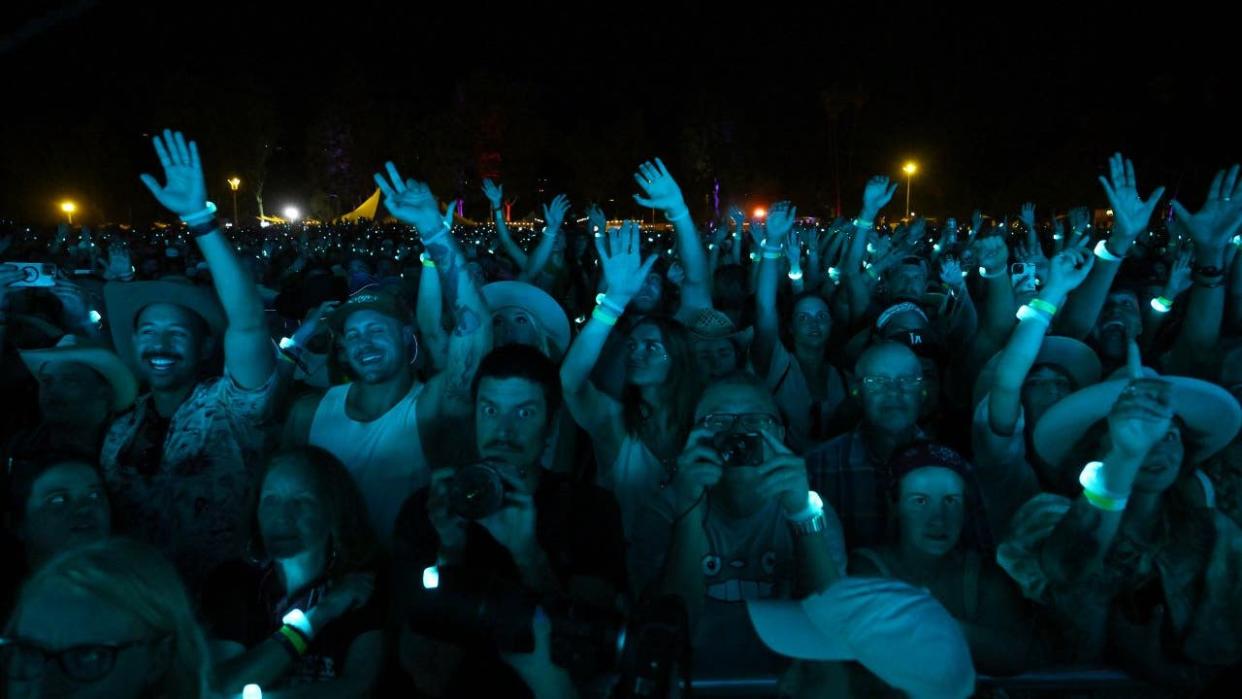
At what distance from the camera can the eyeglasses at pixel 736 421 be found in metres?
2.87

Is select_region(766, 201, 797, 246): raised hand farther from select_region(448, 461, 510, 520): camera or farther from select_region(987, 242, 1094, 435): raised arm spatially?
select_region(448, 461, 510, 520): camera

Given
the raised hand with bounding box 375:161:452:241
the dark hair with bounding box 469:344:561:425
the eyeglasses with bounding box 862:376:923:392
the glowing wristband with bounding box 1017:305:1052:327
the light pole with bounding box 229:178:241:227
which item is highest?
the light pole with bounding box 229:178:241:227

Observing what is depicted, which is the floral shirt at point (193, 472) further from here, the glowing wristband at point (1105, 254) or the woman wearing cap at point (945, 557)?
the glowing wristband at point (1105, 254)

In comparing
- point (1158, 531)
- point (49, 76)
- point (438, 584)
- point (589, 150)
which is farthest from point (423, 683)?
point (589, 150)

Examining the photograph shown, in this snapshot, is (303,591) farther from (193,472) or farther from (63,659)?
(193,472)

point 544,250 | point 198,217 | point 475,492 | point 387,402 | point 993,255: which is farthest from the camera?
point 544,250

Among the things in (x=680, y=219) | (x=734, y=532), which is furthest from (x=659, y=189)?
(x=734, y=532)

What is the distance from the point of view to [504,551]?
2.31 metres

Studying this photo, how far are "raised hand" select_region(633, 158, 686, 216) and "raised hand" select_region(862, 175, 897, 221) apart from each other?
2627mm

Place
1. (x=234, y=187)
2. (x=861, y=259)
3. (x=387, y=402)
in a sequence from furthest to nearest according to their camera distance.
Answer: (x=234, y=187) → (x=861, y=259) → (x=387, y=402)

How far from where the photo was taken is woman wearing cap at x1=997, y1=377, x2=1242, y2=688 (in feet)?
7.88

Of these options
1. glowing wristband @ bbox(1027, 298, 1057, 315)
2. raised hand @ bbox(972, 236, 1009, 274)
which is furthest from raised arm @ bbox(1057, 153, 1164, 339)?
glowing wristband @ bbox(1027, 298, 1057, 315)

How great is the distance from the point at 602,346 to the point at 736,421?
2.63ft

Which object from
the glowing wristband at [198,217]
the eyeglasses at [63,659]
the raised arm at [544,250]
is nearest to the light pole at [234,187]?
the raised arm at [544,250]
